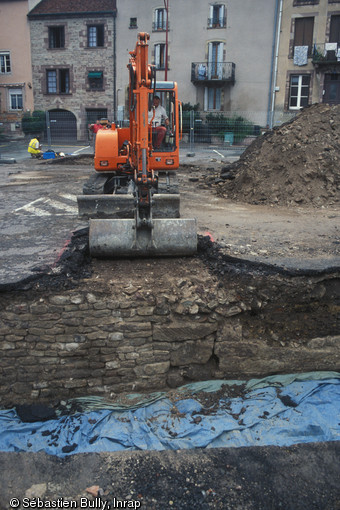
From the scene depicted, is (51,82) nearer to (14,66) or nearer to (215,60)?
(14,66)

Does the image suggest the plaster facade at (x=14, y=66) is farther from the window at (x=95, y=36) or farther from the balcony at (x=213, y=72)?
the balcony at (x=213, y=72)

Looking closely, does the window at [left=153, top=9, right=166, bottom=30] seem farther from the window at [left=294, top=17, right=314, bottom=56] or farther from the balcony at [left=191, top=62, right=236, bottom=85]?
the window at [left=294, top=17, right=314, bottom=56]

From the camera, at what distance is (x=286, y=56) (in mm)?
25016

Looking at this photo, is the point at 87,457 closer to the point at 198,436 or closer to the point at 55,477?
the point at 55,477

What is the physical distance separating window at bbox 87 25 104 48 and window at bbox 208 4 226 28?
7.08 meters

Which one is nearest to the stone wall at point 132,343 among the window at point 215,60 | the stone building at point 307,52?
the stone building at point 307,52

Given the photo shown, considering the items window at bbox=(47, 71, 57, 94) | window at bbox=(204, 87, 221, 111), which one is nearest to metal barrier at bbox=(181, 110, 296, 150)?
window at bbox=(204, 87, 221, 111)

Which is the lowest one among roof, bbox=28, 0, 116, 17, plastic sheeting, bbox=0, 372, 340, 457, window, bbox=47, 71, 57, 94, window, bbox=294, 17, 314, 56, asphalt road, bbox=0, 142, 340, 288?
plastic sheeting, bbox=0, 372, 340, 457

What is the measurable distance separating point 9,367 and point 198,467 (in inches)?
92.1

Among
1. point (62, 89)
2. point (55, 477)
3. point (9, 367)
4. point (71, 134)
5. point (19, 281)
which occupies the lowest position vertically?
point (55, 477)

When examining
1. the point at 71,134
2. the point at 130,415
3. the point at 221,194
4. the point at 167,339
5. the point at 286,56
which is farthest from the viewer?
the point at 286,56

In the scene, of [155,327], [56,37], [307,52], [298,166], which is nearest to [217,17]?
[307,52]

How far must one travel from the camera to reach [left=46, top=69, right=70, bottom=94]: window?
92.0 feet

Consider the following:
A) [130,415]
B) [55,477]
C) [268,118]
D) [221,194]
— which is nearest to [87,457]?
[55,477]
